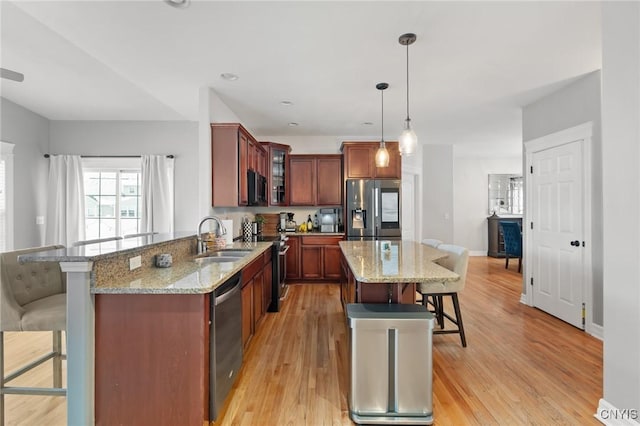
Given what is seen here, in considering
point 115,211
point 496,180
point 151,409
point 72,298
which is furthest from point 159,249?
point 496,180

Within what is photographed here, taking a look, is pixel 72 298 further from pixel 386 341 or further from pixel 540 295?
pixel 540 295

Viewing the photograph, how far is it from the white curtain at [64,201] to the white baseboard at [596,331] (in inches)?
266

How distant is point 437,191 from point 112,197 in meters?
6.21

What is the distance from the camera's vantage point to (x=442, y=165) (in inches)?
266

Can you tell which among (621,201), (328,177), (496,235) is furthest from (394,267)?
(496,235)

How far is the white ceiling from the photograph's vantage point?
220 centimetres

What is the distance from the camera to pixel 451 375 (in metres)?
2.38

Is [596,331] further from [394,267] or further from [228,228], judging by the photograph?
[228,228]

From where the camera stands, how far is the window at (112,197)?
16.1 feet

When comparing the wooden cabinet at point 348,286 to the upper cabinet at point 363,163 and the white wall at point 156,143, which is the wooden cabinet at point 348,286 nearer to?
the upper cabinet at point 363,163

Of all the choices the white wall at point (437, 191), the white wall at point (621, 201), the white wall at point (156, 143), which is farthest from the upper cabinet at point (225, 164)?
the white wall at point (437, 191)

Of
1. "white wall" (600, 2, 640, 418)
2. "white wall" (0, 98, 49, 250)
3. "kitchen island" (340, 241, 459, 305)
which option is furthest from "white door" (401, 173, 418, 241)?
"white wall" (0, 98, 49, 250)

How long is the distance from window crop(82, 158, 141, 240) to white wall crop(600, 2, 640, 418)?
5.57 metres

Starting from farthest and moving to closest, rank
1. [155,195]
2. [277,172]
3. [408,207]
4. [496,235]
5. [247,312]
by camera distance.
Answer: [496,235]
[408,207]
[277,172]
[155,195]
[247,312]
